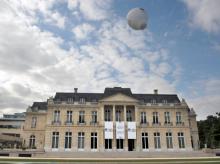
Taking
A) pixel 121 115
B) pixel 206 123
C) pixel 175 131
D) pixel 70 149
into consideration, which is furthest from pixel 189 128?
pixel 70 149

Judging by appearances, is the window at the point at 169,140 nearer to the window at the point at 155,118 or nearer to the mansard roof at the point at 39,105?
the window at the point at 155,118

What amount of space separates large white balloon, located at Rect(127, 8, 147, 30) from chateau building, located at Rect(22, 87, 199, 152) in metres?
31.9

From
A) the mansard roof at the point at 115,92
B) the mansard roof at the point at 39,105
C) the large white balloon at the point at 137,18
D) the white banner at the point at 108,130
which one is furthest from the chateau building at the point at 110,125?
the large white balloon at the point at 137,18

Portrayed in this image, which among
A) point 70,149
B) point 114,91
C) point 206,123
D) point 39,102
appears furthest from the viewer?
point 206,123

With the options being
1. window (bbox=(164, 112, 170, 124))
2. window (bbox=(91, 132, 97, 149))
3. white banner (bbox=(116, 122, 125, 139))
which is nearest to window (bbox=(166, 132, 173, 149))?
window (bbox=(164, 112, 170, 124))

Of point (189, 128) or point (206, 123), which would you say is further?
point (206, 123)

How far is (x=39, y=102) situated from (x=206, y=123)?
1482 inches

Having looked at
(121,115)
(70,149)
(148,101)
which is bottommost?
(70,149)

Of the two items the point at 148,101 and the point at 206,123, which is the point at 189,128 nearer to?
the point at 148,101

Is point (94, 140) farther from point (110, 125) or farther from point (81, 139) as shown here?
point (110, 125)

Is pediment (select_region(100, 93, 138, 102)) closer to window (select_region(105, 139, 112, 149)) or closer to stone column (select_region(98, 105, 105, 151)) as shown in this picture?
stone column (select_region(98, 105, 105, 151))

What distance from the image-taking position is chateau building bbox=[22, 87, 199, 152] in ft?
130

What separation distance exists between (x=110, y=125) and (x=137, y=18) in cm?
3233

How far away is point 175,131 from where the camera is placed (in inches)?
1614
